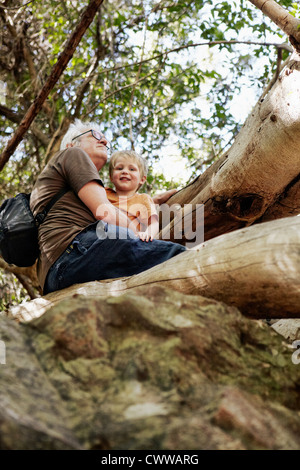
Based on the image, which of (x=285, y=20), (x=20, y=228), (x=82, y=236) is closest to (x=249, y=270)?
(x=82, y=236)

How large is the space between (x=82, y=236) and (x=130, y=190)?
125 centimetres

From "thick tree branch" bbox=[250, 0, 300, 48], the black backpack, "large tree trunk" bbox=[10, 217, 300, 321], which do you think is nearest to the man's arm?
the black backpack

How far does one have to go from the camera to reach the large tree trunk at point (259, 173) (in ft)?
10.2

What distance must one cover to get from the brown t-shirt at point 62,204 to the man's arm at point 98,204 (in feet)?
0.14

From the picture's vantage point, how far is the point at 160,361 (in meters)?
1.77

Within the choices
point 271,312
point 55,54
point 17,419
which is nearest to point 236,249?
point 271,312

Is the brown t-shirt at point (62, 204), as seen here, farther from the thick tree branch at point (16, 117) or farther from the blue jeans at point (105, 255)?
the thick tree branch at point (16, 117)

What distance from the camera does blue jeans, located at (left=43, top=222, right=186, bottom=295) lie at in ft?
9.68

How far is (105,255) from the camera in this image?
2.96 meters

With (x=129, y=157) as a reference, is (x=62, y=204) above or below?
below

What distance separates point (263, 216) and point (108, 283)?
1780mm

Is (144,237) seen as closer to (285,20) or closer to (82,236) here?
(82,236)
